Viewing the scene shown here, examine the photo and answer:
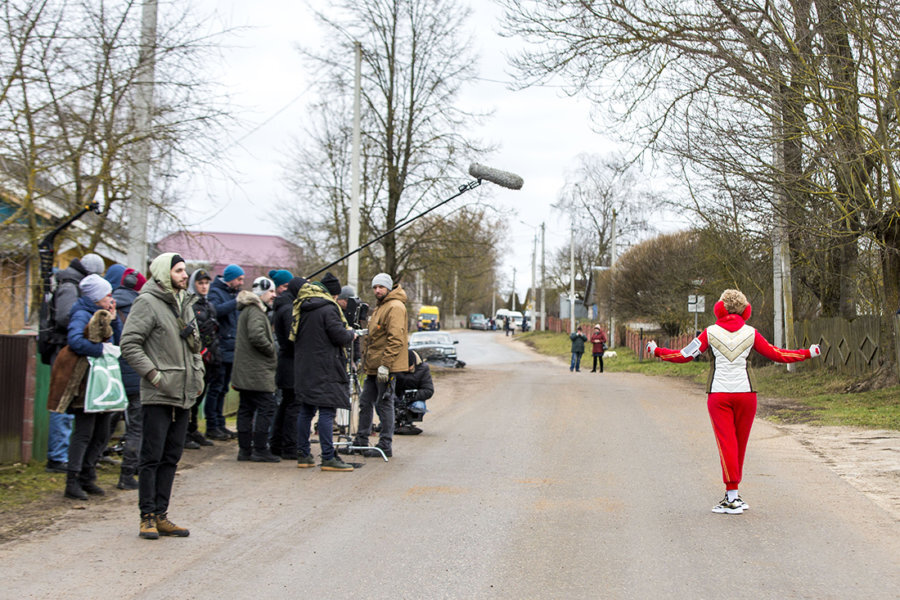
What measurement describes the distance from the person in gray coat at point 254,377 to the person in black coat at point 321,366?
353mm

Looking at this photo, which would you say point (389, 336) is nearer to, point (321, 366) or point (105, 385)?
point (321, 366)

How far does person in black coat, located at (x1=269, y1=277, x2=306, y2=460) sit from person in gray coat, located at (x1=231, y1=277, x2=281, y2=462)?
204 millimetres

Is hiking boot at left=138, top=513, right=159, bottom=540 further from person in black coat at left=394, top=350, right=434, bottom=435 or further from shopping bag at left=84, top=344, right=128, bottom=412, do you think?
person in black coat at left=394, top=350, right=434, bottom=435

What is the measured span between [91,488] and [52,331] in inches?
55.0

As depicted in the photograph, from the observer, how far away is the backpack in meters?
7.77

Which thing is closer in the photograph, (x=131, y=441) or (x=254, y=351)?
(x=131, y=441)

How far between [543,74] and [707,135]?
3.29m

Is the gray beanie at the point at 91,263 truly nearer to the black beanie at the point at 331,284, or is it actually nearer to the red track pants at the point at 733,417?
the black beanie at the point at 331,284

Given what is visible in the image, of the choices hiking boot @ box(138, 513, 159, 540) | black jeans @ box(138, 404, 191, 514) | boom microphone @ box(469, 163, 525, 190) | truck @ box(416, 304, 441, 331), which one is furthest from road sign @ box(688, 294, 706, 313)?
truck @ box(416, 304, 441, 331)

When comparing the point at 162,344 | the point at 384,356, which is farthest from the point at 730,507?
the point at 162,344

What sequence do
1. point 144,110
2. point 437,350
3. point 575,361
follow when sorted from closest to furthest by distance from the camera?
point 144,110
point 437,350
point 575,361

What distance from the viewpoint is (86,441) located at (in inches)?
286

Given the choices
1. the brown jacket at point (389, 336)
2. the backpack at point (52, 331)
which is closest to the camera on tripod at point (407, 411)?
the brown jacket at point (389, 336)

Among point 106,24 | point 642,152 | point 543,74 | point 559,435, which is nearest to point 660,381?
point 642,152
